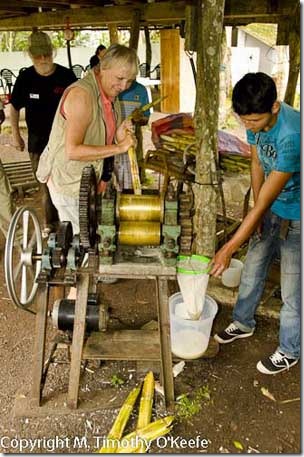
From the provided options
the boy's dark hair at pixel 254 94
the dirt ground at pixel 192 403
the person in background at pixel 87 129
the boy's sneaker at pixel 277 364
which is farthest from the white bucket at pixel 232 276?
the boy's dark hair at pixel 254 94

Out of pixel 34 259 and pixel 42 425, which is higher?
pixel 34 259

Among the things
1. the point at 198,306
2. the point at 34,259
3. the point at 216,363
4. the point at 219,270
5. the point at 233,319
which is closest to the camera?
the point at 34,259

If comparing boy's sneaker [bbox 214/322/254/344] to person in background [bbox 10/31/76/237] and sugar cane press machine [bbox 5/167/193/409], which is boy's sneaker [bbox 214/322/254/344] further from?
person in background [bbox 10/31/76/237]

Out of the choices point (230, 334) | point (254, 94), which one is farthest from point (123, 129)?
point (230, 334)

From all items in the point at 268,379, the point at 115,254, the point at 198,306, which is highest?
the point at 115,254

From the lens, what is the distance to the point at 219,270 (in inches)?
98.3

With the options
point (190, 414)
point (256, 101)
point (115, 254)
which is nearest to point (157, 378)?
point (190, 414)

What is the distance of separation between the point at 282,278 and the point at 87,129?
144 cm

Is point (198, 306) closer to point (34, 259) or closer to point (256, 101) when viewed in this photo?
point (34, 259)

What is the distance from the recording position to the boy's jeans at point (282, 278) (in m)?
2.61

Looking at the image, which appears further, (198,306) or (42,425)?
(198,306)

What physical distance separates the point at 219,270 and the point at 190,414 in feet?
2.70

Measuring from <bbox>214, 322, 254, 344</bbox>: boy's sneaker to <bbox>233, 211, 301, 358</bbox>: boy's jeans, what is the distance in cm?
4

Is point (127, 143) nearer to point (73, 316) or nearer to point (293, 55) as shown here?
point (73, 316)
